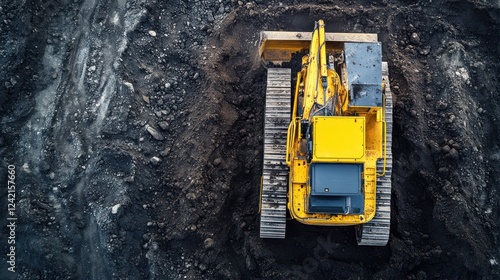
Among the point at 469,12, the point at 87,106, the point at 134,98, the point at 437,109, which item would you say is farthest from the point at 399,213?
the point at 87,106

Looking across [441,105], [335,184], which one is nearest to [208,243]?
[335,184]

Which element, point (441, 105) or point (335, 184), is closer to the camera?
point (335, 184)

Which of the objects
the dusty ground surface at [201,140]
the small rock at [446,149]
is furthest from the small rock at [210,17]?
the small rock at [446,149]

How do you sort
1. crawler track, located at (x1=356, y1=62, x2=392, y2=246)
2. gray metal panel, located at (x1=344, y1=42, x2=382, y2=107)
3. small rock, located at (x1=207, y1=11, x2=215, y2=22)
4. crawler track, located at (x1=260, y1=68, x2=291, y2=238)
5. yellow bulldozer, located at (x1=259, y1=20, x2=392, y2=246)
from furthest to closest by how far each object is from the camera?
small rock, located at (x1=207, y1=11, x2=215, y2=22) < crawler track, located at (x1=260, y1=68, x2=291, y2=238) < crawler track, located at (x1=356, y1=62, x2=392, y2=246) < gray metal panel, located at (x1=344, y1=42, x2=382, y2=107) < yellow bulldozer, located at (x1=259, y1=20, x2=392, y2=246)

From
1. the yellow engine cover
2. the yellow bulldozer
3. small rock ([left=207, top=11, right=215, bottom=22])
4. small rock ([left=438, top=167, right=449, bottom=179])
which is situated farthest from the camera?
small rock ([left=207, top=11, right=215, bottom=22])

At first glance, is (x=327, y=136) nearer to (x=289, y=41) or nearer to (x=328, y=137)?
(x=328, y=137)

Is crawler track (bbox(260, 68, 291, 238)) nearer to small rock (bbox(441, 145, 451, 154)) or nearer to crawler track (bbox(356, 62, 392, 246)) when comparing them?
crawler track (bbox(356, 62, 392, 246))

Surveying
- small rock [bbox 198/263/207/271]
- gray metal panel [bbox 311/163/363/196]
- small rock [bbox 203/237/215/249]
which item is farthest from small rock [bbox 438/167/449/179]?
small rock [bbox 198/263/207/271]
